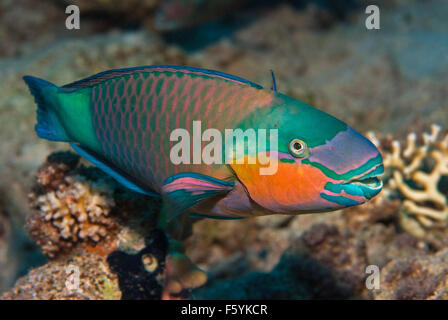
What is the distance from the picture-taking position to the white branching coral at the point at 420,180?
4.04 m

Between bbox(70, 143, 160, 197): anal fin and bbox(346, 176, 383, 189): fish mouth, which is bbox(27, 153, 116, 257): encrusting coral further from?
bbox(346, 176, 383, 189): fish mouth

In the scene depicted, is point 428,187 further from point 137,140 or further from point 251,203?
point 137,140

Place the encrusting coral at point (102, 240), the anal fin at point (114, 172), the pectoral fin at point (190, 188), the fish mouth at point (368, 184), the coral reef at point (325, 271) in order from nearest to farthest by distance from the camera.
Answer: the fish mouth at point (368, 184)
the pectoral fin at point (190, 188)
the anal fin at point (114, 172)
the encrusting coral at point (102, 240)
the coral reef at point (325, 271)

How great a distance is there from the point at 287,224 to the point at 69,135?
3025 millimetres

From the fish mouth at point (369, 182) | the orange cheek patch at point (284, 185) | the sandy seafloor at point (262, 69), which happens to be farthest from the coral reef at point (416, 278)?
the orange cheek patch at point (284, 185)

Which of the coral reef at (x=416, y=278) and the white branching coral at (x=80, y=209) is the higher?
the white branching coral at (x=80, y=209)

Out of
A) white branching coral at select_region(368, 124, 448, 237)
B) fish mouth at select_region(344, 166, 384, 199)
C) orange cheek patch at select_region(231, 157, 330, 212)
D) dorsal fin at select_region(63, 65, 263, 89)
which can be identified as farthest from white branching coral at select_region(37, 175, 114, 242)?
white branching coral at select_region(368, 124, 448, 237)

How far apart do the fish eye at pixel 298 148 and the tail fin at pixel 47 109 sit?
158 cm

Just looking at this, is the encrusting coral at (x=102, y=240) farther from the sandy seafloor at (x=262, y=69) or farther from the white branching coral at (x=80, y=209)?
the sandy seafloor at (x=262, y=69)

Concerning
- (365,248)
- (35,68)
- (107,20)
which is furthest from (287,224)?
(107,20)

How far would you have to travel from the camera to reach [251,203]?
6.59ft

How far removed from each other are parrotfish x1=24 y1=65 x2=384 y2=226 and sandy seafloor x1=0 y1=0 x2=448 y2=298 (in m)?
1.68

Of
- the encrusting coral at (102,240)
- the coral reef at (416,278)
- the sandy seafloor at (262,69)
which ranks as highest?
the sandy seafloor at (262,69)

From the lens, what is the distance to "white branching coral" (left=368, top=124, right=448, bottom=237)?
4.04 meters
